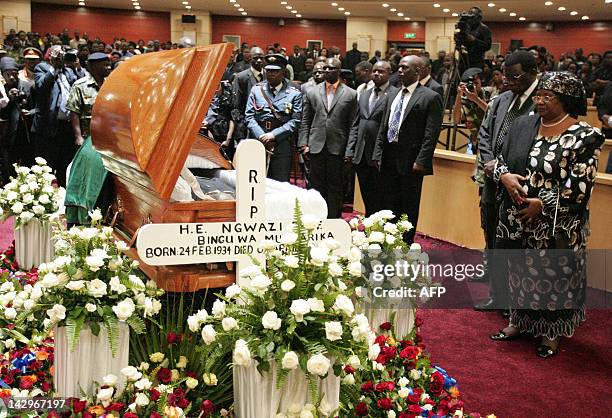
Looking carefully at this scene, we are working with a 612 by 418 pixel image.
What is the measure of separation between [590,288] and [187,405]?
320cm

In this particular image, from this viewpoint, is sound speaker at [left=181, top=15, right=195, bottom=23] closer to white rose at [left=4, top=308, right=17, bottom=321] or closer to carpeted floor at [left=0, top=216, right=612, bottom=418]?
carpeted floor at [left=0, top=216, right=612, bottom=418]

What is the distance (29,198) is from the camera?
16.2 ft

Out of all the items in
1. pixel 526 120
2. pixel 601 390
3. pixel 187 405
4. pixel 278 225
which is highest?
pixel 526 120

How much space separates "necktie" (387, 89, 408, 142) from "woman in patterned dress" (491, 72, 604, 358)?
1.49m

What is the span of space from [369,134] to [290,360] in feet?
15.4

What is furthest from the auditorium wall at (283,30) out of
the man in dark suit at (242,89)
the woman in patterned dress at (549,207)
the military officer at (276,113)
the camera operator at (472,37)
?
the woman in patterned dress at (549,207)

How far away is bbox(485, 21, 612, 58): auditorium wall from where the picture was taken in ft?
80.3

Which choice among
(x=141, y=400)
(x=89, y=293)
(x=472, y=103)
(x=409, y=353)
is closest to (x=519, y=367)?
(x=409, y=353)

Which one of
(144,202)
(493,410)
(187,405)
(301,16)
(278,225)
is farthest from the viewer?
(301,16)

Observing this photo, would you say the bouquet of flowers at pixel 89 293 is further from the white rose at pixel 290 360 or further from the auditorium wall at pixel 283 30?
the auditorium wall at pixel 283 30

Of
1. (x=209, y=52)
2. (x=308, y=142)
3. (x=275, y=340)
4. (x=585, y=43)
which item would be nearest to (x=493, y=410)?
(x=275, y=340)

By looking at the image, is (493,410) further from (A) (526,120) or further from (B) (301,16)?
(B) (301,16)

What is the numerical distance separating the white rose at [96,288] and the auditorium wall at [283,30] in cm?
2602

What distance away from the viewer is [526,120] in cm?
422
